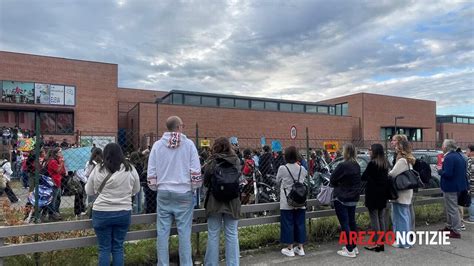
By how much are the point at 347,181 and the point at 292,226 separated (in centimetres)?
108

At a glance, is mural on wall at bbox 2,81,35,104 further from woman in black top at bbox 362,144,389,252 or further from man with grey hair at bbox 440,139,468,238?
man with grey hair at bbox 440,139,468,238

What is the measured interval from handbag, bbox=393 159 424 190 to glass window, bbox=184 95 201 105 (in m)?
35.3

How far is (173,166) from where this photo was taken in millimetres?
4336

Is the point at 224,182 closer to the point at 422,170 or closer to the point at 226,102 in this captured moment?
the point at 422,170

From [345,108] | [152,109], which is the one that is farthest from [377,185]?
[345,108]

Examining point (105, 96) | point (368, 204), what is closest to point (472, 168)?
point (368, 204)

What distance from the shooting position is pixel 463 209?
8.53 meters

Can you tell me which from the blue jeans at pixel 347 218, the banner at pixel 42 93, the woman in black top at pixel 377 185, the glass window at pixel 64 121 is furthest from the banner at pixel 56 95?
the woman in black top at pixel 377 185

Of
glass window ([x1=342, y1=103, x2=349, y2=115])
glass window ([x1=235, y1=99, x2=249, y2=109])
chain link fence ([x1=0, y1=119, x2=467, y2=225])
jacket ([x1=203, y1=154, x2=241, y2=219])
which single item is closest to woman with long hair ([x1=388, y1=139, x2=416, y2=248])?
chain link fence ([x1=0, y1=119, x2=467, y2=225])

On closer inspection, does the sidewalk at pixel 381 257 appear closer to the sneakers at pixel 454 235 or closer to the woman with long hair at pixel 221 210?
the sneakers at pixel 454 235

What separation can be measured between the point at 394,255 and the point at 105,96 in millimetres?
34665

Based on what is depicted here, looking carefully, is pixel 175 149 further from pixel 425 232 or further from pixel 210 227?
pixel 425 232

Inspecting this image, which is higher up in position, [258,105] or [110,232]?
[258,105]

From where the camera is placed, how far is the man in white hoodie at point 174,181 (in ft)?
14.2
